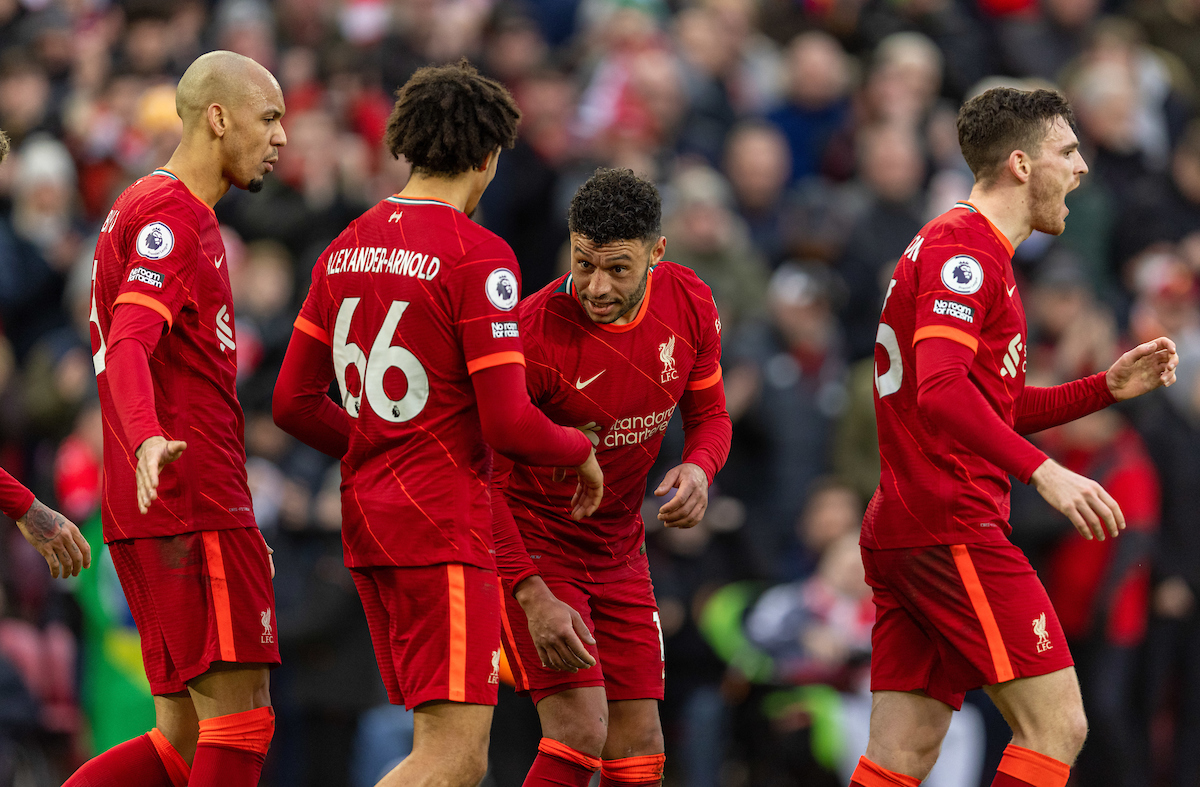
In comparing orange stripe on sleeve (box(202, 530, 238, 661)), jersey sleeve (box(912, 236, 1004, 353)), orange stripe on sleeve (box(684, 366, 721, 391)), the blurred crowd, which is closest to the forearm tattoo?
orange stripe on sleeve (box(202, 530, 238, 661))

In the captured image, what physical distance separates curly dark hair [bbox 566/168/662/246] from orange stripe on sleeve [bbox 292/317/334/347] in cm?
95

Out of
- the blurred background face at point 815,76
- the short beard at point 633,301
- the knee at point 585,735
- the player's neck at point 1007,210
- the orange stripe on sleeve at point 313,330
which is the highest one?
the blurred background face at point 815,76

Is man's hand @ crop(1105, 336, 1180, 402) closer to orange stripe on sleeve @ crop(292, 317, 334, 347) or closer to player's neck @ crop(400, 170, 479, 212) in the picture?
player's neck @ crop(400, 170, 479, 212)

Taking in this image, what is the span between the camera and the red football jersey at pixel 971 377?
5.48m

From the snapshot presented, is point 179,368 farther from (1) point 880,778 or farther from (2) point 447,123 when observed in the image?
(1) point 880,778

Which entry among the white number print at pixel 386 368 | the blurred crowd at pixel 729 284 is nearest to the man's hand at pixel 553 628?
the white number print at pixel 386 368

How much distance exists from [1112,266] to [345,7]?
6.68 meters

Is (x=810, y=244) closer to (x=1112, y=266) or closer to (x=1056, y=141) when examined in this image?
(x=1112, y=266)

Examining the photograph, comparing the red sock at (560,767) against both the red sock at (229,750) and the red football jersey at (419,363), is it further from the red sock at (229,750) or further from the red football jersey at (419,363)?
the red sock at (229,750)

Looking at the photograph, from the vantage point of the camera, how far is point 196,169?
18.1ft

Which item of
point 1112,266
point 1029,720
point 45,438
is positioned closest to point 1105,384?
point 1029,720

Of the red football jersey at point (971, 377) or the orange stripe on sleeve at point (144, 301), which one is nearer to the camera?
the orange stripe on sleeve at point (144, 301)

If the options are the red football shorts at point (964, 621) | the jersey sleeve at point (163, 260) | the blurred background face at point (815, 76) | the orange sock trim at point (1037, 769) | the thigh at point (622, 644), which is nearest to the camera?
the jersey sleeve at point (163, 260)

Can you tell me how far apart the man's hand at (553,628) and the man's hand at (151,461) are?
1.40 m
